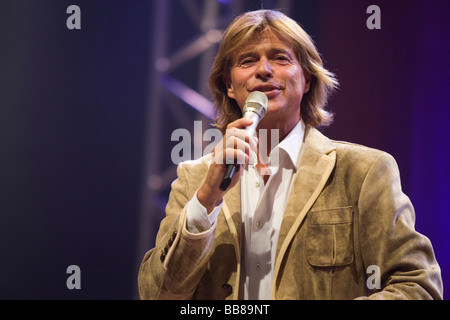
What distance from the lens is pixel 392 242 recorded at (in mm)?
1510

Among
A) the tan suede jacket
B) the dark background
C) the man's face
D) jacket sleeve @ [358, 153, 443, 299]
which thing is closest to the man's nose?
the man's face

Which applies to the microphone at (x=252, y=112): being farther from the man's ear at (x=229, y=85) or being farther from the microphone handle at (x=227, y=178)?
the man's ear at (x=229, y=85)

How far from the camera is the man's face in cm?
182

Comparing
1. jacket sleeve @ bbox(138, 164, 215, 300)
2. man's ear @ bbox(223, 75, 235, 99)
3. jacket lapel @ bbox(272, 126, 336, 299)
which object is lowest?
jacket sleeve @ bbox(138, 164, 215, 300)

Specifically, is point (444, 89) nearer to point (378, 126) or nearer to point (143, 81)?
point (378, 126)

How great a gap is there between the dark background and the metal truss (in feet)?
0.09

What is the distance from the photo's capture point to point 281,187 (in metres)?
1.80

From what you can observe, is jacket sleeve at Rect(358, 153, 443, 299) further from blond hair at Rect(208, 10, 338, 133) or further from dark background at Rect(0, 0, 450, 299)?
dark background at Rect(0, 0, 450, 299)

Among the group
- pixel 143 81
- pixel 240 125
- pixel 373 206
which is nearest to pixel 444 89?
pixel 373 206

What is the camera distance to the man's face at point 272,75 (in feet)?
5.96

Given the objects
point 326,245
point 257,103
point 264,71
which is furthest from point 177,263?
point 264,71

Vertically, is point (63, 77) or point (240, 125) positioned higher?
point (63, 77)

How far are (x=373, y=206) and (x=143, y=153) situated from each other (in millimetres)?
2073

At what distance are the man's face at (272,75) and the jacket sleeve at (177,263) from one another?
0.52 m
